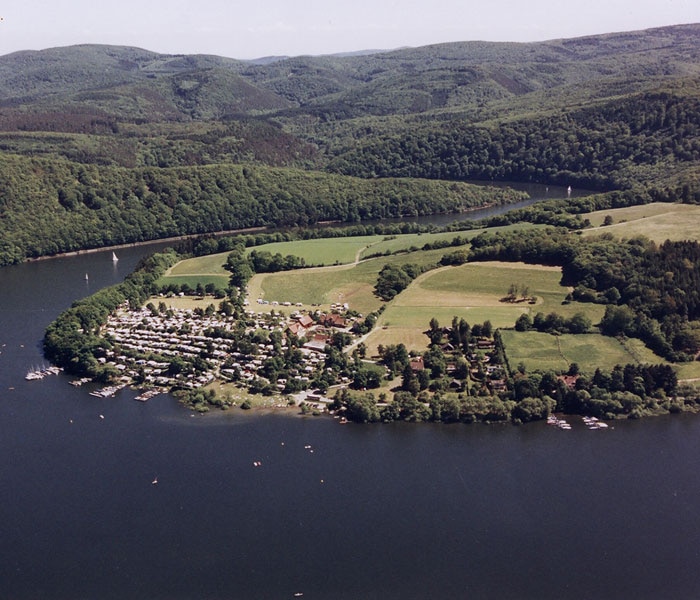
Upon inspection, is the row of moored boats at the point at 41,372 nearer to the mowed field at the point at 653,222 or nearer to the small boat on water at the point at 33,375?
the small boat on water at the point at 33,375

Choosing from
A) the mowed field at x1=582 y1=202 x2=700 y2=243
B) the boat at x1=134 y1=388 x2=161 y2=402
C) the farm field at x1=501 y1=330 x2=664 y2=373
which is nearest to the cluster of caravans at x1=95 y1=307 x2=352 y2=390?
the boat at x1=134 y1=388 x2=161 y2=402

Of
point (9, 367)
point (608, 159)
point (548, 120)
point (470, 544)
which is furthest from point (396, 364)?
point (548, 120)

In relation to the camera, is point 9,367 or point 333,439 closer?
point 333,439

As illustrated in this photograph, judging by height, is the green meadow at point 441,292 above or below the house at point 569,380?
above

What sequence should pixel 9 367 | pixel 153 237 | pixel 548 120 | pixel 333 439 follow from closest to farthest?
pixel 333 439 < pixel 9 367 < pixel 153 237 < pixel 548 120

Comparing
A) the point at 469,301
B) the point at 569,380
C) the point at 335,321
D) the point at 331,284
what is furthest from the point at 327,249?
the point at 569,380

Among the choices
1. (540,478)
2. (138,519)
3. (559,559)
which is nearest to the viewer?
(559,559)

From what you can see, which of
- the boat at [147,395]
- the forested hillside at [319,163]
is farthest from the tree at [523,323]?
the forested hillside at [319,163]

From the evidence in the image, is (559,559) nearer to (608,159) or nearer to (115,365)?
(115,365)
